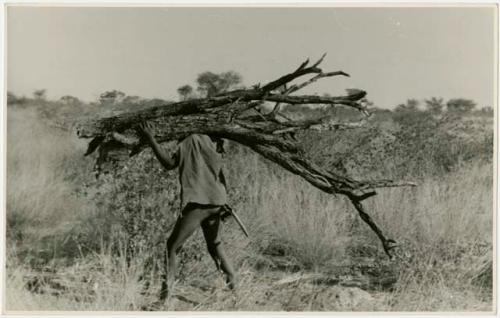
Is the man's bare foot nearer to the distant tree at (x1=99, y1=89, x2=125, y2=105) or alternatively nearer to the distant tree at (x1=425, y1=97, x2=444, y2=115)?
the distant tree at (x1=99, y1=89, x2=125, y2=105)

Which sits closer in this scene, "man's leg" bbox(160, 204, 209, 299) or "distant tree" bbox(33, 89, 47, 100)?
"man's leg" bbox(160, 204, 209, 299)

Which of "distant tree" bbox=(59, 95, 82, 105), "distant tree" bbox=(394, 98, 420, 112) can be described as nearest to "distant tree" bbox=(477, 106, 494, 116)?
"distant tree" bbox=(394, 98, 420, 112)

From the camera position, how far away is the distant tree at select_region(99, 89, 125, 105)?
703cm

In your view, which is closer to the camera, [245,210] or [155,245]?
[155,245]

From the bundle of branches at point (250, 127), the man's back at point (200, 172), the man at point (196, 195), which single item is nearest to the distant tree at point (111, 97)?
the bundle of branches at point (250, 127)

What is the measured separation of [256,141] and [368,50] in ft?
5.25

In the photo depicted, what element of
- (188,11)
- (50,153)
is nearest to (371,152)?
(188,11)

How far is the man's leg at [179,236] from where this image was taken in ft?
19.8

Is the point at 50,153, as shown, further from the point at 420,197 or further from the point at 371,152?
the point at 420,197

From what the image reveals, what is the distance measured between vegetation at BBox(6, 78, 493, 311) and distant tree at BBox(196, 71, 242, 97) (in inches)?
8.6

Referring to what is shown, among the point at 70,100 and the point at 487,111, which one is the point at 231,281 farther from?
the point at 487,111

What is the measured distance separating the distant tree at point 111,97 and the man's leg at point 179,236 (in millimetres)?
1675

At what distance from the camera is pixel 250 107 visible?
6496 millimetres

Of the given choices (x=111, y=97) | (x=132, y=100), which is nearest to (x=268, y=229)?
(x=132, y=100)
